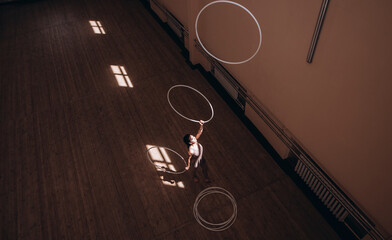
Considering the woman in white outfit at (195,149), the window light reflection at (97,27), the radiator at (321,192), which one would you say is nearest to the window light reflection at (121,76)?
the window light reflection at (97,27)

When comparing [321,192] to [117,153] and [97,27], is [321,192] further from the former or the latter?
[97,27]

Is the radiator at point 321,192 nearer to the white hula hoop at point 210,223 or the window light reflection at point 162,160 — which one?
the white hula hoop at point 210,223

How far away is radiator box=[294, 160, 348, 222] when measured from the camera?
394 cm

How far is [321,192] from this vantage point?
4.19 metres

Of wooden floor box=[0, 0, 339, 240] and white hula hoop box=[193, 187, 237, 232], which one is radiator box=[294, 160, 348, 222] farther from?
white hula hoop box=[193, 187, 237, 232]

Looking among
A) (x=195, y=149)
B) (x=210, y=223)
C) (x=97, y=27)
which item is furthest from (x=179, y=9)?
(x=210, y=223)

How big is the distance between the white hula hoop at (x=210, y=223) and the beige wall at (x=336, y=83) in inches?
58.9

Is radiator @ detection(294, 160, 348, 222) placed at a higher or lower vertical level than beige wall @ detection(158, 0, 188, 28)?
lower

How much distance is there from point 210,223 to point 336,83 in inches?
108

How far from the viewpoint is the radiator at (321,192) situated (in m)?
3.94

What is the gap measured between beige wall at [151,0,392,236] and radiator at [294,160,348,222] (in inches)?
14.3

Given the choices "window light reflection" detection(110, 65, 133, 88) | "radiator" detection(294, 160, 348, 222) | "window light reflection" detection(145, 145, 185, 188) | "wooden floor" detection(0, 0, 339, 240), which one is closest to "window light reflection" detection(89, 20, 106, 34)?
"wooden floor" detection(0, 0, 339, 240)

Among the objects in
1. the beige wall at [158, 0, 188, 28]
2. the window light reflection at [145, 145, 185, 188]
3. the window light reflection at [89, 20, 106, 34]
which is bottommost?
the window light reflection at [145, 145, 185, 188]

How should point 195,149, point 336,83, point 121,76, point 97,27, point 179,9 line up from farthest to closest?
1. point 97,27
2. point 179,9
3. point 121,76
4. point 195,149
5. point 336,83
